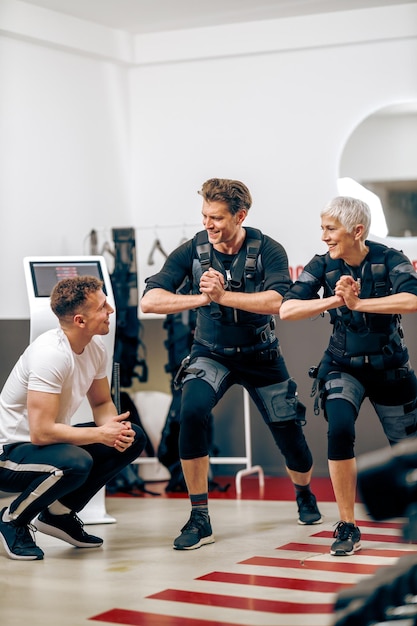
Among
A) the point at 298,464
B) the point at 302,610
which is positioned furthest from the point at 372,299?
the point at 302,610

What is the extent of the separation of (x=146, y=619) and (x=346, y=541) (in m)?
1.23

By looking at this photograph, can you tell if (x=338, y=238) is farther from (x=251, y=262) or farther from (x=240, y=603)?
(x=240, y=603)

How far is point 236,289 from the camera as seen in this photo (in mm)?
4527

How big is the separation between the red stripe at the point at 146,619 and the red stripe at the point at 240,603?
20 centimetres

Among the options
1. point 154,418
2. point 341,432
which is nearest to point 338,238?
point 341,432

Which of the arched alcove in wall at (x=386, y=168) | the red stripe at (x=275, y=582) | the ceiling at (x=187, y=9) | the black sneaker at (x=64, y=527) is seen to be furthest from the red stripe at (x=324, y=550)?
the ceiling at (x=187, y=9)

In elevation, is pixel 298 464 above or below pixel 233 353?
below

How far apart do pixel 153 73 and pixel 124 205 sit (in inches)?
38.4

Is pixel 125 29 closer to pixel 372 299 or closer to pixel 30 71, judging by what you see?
pixel 30 71

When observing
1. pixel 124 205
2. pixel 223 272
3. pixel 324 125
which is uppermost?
pixel 324 125

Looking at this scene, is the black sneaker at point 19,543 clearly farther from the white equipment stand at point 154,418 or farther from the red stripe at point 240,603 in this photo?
the white equipment stand at point 154,418

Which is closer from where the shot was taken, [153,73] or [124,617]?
[124,617]

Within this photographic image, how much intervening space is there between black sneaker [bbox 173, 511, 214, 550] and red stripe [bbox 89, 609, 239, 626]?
3.48 ft

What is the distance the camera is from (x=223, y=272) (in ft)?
14.9
